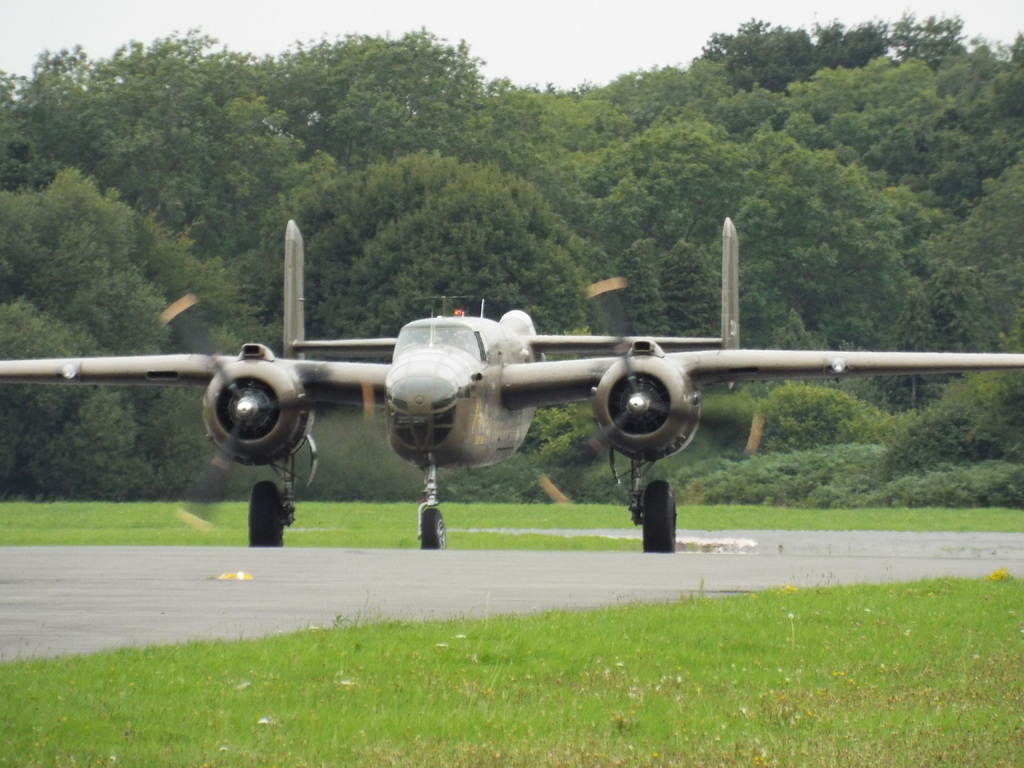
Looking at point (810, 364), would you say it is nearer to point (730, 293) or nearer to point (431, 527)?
point (730, 293)

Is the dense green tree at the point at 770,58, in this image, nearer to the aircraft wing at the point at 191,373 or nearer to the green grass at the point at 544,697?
the aircraft wing at the point at 191,373

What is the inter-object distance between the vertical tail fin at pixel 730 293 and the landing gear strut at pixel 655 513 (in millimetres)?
4237

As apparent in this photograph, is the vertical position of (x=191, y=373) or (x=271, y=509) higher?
(x=191, y=373)

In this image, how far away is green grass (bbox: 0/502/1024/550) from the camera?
27.3m

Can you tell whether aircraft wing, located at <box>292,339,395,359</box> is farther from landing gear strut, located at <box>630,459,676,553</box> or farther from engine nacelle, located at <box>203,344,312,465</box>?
landing gear strut, located at <box>630,459,676,553</box>

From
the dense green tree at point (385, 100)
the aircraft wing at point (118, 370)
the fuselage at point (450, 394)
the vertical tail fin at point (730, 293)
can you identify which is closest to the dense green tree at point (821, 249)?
the dense green tree at point (385, 100)

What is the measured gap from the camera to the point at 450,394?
23766mm

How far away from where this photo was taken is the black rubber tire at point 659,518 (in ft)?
82.0

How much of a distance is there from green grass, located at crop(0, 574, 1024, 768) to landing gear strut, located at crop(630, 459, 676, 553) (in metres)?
12.2

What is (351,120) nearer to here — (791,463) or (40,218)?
(40,218)

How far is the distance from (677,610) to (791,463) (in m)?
37.2

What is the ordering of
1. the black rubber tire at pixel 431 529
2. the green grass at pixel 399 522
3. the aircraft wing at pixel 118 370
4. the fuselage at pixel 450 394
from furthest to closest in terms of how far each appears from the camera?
1. the green grass at pixel 399 522
2. the aircraft wing at pixel 118 370
3. the black rubber tire at pixel 431 529
4. the fuselage at pixel 450 394

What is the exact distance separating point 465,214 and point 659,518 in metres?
45.1

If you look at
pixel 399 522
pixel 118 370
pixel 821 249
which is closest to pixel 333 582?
pixel 118 370
